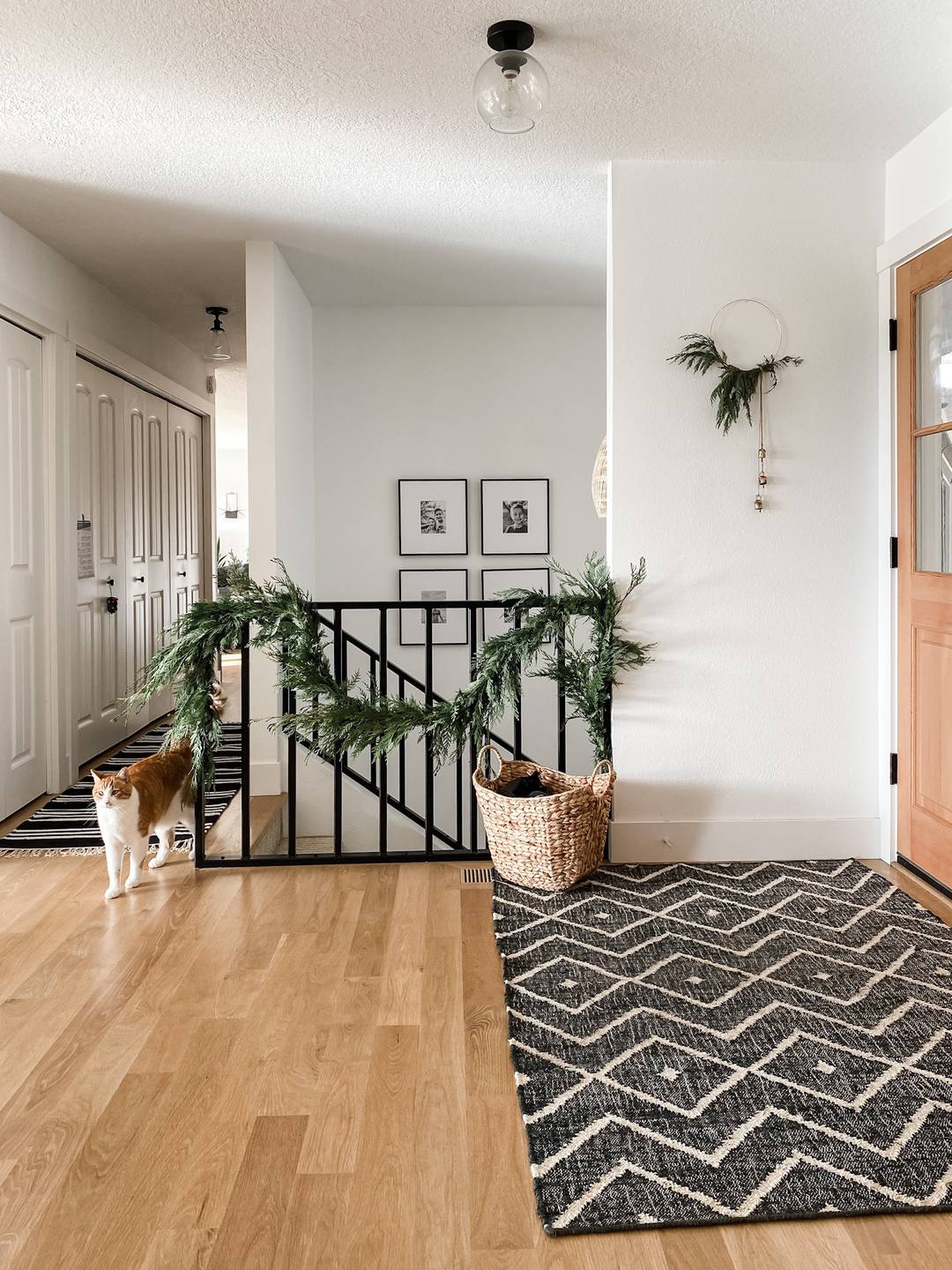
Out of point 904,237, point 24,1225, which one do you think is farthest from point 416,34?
point 24,1225

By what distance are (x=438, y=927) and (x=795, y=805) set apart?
138 cm

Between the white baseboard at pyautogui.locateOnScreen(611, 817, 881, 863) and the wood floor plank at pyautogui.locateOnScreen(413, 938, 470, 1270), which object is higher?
the white baseboard at pyautogui.locateOnScreen(611, 817, 881, 863)

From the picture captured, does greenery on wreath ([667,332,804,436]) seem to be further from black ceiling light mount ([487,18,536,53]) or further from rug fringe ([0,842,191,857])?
rug fringe ([0,842,191,857])

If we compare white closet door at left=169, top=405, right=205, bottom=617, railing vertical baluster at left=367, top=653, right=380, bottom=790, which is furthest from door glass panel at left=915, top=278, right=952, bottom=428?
white closet door at left=169, top=405, right=205, bottom=617

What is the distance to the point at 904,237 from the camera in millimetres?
3117

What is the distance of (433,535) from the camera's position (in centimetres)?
529

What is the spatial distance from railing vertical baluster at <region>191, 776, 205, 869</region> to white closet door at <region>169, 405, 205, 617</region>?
3480 millimetres

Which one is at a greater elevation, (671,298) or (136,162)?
(136,162)

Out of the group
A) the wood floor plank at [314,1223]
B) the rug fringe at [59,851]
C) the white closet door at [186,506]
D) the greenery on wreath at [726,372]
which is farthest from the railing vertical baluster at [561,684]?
the white closet door at [186,506]

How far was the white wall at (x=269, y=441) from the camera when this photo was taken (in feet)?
13.3

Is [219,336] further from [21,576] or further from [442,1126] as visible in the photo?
[442,1126]

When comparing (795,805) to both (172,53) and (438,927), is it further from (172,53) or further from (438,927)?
(172,53)

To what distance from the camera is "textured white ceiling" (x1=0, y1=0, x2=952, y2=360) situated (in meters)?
2.38

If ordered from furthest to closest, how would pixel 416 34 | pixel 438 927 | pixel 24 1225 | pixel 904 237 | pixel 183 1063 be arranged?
1. pixel 904 237
2. pixel 438 927
3. pixel 416 34
4. pixel 183 1063
5. pixel 24 1225
